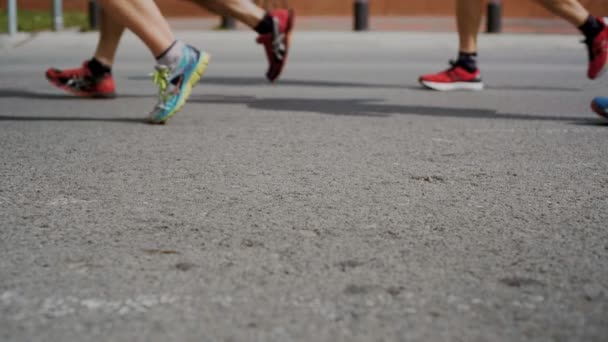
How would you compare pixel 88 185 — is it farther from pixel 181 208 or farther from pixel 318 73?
pixel 318 73

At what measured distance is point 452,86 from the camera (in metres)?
6.59

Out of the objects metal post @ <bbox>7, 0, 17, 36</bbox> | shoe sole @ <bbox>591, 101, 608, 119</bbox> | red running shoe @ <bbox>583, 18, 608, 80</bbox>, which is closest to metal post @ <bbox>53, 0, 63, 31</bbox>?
metal post @ <bbox>7, 0, 17, 36</bbox>

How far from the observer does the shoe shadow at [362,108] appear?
5301mm

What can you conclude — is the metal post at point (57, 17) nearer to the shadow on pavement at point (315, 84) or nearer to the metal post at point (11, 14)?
the metal post at point (11, 14)

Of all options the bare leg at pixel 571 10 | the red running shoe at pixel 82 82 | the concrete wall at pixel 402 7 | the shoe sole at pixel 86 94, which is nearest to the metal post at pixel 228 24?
the concrete wall at pixel 402 7

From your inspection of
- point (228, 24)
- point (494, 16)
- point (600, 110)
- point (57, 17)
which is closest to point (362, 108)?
point (600, 110)

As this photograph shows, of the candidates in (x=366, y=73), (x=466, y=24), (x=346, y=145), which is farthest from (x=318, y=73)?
(x=346, y=145)

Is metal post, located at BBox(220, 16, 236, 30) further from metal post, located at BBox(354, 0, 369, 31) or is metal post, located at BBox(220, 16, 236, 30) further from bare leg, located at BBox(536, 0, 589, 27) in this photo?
bare leg, located at BBox(536, 0, 589, 27)

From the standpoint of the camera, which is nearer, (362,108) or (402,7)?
(362,108)

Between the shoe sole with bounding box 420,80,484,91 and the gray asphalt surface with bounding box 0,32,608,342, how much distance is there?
51 centimetres

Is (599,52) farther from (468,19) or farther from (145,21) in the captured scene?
(145,21)

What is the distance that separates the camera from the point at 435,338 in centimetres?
190

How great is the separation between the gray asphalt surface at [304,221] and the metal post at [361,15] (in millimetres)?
6615

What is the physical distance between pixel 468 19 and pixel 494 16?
6.32 metres
